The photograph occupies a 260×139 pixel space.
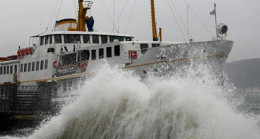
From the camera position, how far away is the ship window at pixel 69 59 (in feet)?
73.3

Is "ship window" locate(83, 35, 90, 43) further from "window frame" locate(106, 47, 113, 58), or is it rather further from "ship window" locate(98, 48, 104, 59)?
"window frame" locate(106, 47, 113, 58)

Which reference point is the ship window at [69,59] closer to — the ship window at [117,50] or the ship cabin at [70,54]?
the ship cabin at [70,54]

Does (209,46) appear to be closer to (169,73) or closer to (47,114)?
(169,73)

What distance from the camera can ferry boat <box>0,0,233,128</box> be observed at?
18562 millimetres

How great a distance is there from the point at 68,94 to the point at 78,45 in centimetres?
474

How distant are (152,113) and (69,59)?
1439cm

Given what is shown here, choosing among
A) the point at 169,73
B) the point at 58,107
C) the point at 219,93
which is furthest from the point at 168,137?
the point at 58,107

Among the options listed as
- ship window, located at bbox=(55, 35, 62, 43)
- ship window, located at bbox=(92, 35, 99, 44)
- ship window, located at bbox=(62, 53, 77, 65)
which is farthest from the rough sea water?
ship window, located at bbox=(92, 35, 99, 44)

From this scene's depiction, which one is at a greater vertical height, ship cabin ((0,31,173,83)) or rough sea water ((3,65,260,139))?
ship cabin ((0,31,173,83))

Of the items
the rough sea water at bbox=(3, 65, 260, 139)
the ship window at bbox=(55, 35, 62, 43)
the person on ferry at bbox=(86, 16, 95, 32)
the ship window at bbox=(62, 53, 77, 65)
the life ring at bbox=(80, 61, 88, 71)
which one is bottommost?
the rough sea water at bbox=(3, 65, 260, 139)

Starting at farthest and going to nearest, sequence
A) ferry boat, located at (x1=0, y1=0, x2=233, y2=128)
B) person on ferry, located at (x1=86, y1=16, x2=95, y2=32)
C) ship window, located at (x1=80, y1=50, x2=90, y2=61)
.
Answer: person on ferry, located at (x1=86, y1=16, x2=95, y2=32) → ship window, located at (x1=80, y1=50, x2=90, y2=61) → ferry boat, located at (x1=0, y1=0, x2=233, y2=128)

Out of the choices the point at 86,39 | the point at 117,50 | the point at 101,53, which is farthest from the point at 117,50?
the point at 86,39

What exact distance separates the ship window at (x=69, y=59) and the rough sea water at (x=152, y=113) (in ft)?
35.6

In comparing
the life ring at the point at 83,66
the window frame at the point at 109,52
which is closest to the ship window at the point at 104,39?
the life ring at the point at 83,66
